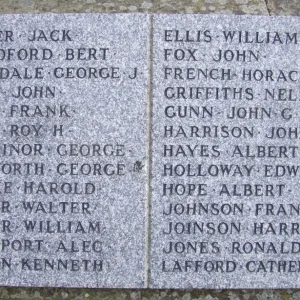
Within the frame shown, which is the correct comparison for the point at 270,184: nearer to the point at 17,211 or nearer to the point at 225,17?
the point at 225,17

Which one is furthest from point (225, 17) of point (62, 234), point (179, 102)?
point (62, 234)

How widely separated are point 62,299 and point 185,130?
1.54 meters

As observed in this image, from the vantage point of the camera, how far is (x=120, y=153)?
12.1ft

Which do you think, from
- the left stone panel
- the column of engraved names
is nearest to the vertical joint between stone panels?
the left stone panel

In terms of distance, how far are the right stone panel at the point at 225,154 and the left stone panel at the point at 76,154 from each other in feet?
0.57

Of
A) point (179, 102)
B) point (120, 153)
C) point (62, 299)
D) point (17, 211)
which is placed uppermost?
point (179, 102)

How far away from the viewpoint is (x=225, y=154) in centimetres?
366

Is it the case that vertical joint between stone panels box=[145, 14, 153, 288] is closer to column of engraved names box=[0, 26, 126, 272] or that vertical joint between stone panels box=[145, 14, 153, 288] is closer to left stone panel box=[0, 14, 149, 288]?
left stone panel box=[0, 14, 149, 288]

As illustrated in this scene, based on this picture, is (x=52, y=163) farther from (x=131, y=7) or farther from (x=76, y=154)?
(x=131, y=7)

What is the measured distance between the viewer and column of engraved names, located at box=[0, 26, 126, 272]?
12.0ft

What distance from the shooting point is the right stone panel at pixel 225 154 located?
11.9 ft

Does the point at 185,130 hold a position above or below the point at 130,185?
above

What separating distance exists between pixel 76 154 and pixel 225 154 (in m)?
1.08

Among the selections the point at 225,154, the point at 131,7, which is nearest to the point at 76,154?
the point at 225,154
